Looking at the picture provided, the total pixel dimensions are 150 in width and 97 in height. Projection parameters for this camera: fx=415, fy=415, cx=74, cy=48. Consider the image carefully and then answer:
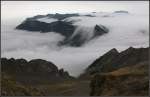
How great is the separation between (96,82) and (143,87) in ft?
137

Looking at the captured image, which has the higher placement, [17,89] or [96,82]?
[96,82]

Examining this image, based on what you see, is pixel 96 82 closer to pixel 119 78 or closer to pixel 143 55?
pixel 119 78

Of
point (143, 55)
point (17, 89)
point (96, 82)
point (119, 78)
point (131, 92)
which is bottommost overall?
point (143, 55)

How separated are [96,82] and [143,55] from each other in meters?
117

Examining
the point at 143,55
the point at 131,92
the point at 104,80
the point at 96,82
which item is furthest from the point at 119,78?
the point at 143,55

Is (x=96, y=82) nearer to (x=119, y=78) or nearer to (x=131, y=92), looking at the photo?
(x=119, y=78)

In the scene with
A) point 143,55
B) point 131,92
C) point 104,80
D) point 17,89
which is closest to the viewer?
point 131,92

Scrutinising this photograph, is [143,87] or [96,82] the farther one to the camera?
[96,82]

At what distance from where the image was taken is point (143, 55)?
19262 cm

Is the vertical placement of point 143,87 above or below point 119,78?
above

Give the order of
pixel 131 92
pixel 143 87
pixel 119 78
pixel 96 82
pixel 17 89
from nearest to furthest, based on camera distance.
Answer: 1. pixel 143 87
2. pixel 131 92
3. pixel 119 78
4. pixel 96 82
5. pixel 17 89

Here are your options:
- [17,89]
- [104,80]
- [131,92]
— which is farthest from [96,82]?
[131,92]

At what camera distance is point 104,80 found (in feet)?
232

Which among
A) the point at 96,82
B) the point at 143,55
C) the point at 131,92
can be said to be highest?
the point at 131,92
